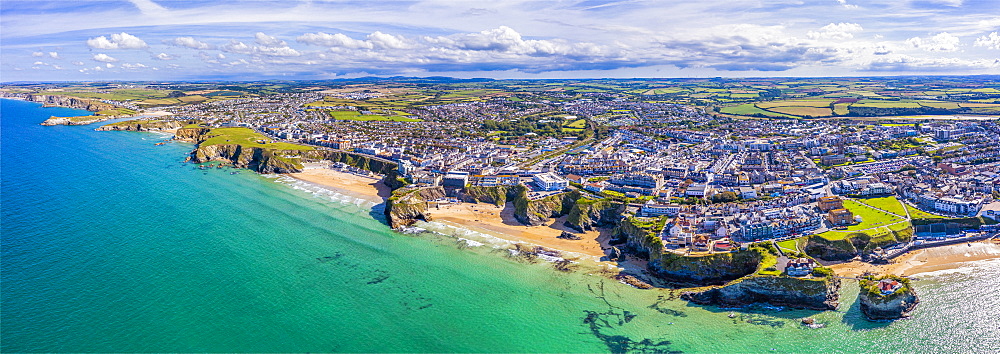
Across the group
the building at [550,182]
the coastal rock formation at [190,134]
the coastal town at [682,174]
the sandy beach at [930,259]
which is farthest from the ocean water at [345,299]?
the coastal rock formation at [190,134]

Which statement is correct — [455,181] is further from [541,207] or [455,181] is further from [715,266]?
[715,266]

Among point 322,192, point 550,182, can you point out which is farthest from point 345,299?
point 322,192

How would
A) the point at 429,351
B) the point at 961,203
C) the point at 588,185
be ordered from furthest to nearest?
the point at 588,185 → the point at 961,203 → the point at 429,351

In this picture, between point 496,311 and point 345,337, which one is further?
point 496,311

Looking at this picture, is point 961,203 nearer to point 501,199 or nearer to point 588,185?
point 588,185

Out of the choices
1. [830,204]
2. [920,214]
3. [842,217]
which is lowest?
[920,214]

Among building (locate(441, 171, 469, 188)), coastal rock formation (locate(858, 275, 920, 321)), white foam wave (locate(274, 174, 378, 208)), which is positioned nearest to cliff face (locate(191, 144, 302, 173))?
white foam wave (locate(274, 174, 378, 208))

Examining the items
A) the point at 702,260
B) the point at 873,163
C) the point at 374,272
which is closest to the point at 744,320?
the point at 702,260
